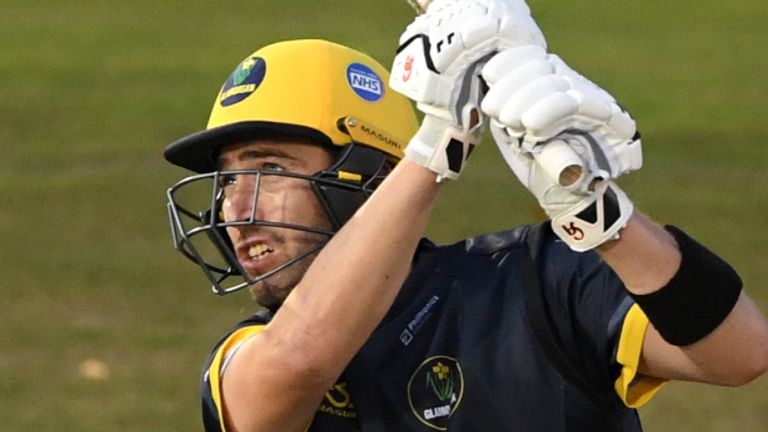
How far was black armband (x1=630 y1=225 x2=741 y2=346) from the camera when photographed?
11.5 ft

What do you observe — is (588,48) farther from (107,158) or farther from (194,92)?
(107,158)

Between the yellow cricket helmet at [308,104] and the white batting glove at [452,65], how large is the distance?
0.85m

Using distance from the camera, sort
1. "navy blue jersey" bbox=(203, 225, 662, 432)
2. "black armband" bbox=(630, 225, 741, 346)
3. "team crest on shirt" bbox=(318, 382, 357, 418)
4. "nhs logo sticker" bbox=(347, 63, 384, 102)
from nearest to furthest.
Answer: "black armband" bbox=(630, 225, 741, 346) < "navy blue jersey" bbox=(203, 225, 662, 432) < "team crest on shirt" bbox=(318, 382, 357, 418) < "nhs logo sticker" bbox=(347, 63, 384, 102)

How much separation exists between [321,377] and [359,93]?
101 cm

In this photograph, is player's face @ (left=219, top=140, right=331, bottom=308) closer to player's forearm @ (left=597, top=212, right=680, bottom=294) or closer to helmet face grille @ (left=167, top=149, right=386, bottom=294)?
helmet face grille @ (left=167, top=149, right=386, bottom=294)

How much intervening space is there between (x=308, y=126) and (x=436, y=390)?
0.79 m

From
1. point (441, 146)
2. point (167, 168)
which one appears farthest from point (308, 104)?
Answer: point (167, 168)

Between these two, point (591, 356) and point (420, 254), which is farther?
point (420, 254)

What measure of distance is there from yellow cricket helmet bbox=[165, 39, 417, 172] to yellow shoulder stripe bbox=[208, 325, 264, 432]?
1.64 ft

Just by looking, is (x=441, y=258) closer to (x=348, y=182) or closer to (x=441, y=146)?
(x=348, y=182)

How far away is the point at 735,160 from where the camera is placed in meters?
13.0

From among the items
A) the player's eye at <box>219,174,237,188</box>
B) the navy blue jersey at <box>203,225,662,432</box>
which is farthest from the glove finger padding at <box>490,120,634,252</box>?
the player's eye at <box>219,174,237,188</box>

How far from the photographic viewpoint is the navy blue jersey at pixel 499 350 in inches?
150

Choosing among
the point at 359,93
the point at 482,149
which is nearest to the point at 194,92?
the point at 482,149
